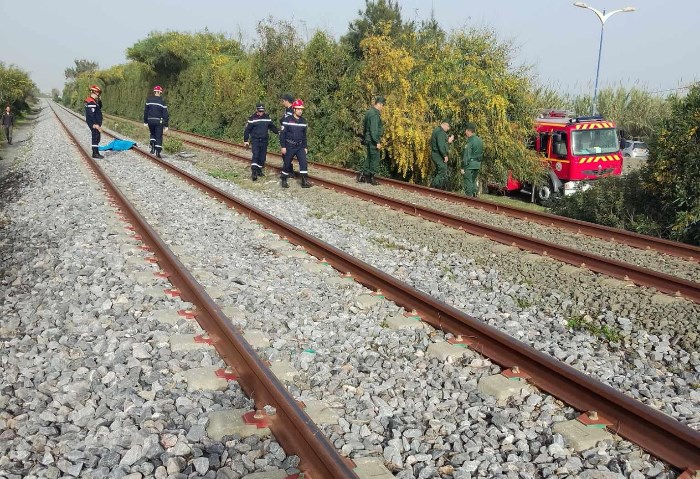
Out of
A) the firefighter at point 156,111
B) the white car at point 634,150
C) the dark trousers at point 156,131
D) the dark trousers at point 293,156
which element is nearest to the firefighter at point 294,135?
the dark trousers at point 293,156

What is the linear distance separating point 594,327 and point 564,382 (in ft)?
4.98

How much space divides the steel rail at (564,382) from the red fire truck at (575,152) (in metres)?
10.8

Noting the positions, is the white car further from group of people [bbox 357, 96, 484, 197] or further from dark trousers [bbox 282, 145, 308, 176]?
dark trousers [bbox 282, 145, 308, 176]

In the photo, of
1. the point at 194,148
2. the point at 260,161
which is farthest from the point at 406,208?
the point at 194,148

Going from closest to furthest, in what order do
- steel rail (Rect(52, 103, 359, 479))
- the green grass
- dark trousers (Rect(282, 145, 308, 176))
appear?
1. steel rail (Rect(52, 103, 359, 479))
2. the green grass
3. dark trousers (Rect(282, 145, 308, 176))

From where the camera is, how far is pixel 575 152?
Answer: 50.4 feet

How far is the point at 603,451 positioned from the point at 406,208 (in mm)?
7319

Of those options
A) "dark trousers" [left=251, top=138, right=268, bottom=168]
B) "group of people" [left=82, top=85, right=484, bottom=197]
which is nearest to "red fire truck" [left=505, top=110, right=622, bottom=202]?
"group of people" [left=82, top=85, right=484, bottom=197]

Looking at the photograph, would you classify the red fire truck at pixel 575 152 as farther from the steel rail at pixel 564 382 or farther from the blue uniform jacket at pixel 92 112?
the blue uniform jacket at pixel 92 112

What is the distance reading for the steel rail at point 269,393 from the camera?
2.83 metres

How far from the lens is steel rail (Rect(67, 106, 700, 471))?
9.97 ft

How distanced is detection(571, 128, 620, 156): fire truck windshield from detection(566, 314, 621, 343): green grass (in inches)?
440

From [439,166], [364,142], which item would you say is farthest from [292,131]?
[439,166]

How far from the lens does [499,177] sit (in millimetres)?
16047
